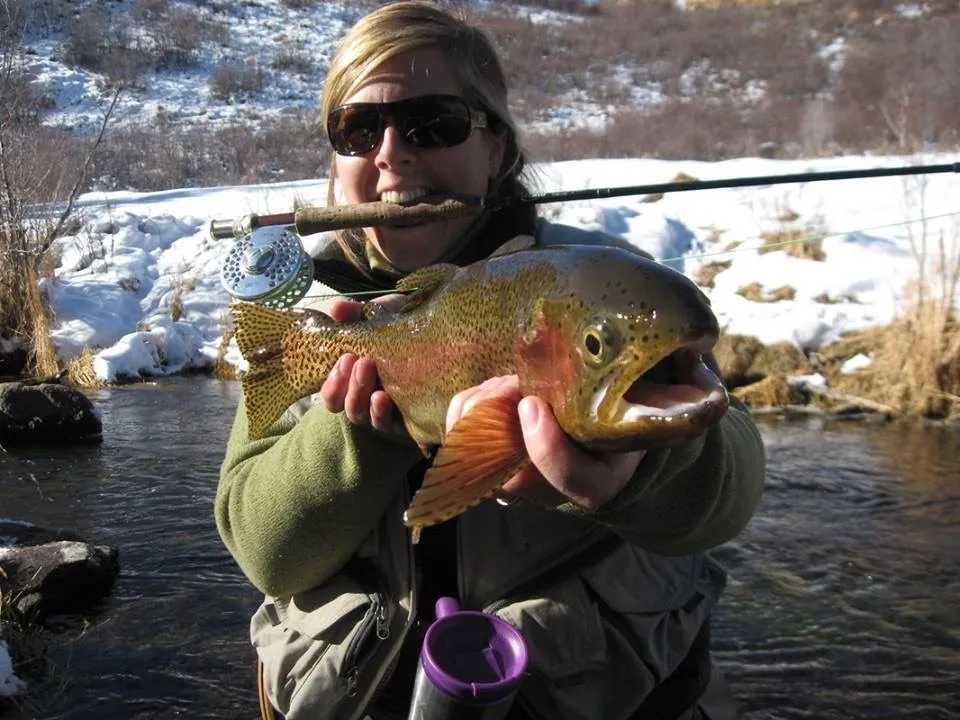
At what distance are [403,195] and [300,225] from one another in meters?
0.38

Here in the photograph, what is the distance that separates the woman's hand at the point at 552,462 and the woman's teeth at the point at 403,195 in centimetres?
92

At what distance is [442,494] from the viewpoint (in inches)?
56.7

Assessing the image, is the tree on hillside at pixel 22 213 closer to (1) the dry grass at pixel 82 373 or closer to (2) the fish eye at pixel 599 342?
(1) the dry grass at pixel 82 373

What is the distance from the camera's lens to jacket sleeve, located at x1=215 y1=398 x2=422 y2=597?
2014 mm

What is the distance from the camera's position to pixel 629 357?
1274 millimetres

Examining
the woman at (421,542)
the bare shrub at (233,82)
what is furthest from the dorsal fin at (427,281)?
the bare shrub at (233,82)

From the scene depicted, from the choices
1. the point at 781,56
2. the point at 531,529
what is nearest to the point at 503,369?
the point at 531,529

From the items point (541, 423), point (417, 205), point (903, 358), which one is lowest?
point (903, 358)

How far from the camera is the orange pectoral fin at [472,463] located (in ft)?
4.69

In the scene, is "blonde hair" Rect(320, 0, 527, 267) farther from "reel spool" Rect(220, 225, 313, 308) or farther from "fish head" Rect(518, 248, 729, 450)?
"fish head" Rect(518, 248, 729, 450)

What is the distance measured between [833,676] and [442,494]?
3674 millimetres

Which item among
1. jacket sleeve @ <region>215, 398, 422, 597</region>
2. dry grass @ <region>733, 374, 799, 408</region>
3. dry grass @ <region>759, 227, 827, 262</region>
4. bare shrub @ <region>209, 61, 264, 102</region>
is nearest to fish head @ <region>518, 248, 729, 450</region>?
jacket sleeve @ <region>215, 398, 422, 597</region>

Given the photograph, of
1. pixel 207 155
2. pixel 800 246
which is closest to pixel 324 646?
pixel 800 246

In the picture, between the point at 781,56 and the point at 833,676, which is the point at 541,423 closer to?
the point at 833,676
